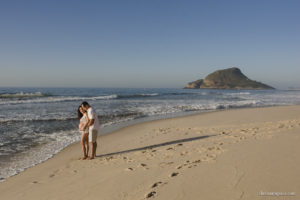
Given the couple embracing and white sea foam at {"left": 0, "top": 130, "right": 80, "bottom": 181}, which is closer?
white sea foam at {"left": 0, "top": 130, "right": 80, "bottom": 181}

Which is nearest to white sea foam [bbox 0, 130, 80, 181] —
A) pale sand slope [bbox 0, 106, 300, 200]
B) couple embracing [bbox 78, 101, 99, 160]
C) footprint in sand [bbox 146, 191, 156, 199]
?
pale sand slope [bbox 0, 106, 300, 200]

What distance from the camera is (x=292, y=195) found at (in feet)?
8.84

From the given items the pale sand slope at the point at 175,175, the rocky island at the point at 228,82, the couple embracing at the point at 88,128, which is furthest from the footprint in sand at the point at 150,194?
the rocky island at the point at 228,82

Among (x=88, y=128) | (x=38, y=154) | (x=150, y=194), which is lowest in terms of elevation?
(x=38, y=154)

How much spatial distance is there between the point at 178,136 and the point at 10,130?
791 centimetres

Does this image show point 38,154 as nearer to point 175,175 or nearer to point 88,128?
point 88,128

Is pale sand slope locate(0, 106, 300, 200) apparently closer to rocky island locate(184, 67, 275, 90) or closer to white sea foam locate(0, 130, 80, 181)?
white sea foam locate(0, 130, 80, 181)

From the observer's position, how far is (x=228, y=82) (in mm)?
150375

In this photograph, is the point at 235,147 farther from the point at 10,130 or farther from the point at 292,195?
the point at 10,130

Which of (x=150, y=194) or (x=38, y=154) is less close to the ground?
(x=150, y=194)

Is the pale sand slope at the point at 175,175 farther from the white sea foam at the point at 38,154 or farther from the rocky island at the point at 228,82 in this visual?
the rocky island at the point at 228,82

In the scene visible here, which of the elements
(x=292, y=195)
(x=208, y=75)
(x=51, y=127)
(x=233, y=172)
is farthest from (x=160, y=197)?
(x=208, y=75)

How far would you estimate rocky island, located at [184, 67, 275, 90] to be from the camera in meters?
144

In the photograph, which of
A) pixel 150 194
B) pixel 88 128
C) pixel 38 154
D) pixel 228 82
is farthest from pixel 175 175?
pixel 228 82
